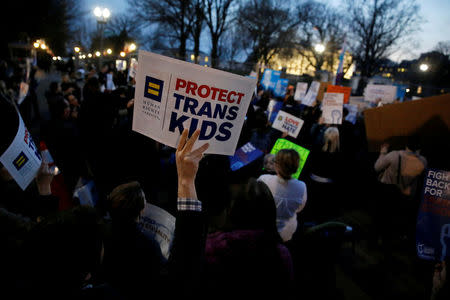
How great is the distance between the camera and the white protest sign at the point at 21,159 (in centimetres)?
180

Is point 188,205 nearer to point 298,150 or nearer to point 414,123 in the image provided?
point 298,150

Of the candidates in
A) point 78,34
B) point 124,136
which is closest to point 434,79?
point 124,136

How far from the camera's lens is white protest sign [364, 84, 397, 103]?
319 inches

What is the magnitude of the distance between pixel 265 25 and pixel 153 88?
31329 mm

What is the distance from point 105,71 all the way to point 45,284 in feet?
34.1

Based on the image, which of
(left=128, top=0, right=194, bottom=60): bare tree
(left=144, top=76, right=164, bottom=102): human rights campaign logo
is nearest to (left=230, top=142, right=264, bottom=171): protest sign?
(left=144, top=76, right=164, bottom=102): human rights campaign logo

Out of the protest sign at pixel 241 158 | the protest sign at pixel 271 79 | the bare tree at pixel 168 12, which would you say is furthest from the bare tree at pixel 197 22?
the protest sign at pixel 241 158

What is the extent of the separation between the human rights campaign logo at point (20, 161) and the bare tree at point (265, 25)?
94.9ft

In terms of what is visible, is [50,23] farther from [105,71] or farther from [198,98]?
[198,98]

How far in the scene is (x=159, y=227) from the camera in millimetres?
2117

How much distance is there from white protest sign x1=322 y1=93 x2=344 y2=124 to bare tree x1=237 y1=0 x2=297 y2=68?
973 inches

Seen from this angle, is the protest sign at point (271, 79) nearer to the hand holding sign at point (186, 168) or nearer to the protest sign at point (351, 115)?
the protest sign at point (351, 115)

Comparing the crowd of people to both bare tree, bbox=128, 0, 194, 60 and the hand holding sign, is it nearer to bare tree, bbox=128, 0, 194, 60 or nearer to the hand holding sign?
the hand holding sign

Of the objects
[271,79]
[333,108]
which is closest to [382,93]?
[333,108]
